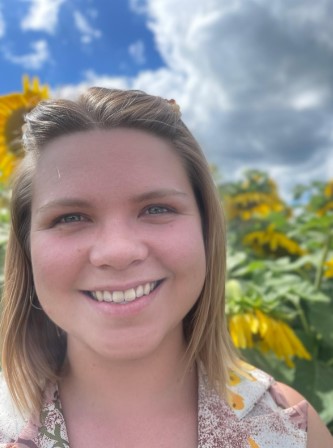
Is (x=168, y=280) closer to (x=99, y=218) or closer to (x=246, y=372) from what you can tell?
(x=99, y=218)

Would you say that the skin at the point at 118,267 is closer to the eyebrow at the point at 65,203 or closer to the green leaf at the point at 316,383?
the eyebrow at the point at 65,203

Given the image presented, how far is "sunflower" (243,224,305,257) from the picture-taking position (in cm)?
309

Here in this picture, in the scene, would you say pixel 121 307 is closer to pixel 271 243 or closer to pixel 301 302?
pixel 301 302

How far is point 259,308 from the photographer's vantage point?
6.18 feet

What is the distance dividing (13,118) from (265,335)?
198 cm

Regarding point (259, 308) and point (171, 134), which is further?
point (259, 308)

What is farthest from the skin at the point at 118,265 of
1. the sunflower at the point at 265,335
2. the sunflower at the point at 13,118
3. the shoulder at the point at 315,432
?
the sunflower at the point at 13,118

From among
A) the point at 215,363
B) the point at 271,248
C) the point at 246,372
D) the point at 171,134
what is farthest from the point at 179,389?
the point at 271,248

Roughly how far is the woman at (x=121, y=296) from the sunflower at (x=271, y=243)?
1711mm

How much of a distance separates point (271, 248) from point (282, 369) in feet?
4.01

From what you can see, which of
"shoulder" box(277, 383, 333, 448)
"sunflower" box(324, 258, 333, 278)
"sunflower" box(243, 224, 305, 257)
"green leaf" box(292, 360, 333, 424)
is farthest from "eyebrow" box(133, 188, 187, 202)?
"sunflower" box(243, 224, 305, 257)

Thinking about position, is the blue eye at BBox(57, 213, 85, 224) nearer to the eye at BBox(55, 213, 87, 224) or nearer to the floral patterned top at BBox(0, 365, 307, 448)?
the eye at BBox(55, 213, 87, 224)

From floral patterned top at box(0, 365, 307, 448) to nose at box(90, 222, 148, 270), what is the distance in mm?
386

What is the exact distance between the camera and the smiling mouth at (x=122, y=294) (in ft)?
3.62
